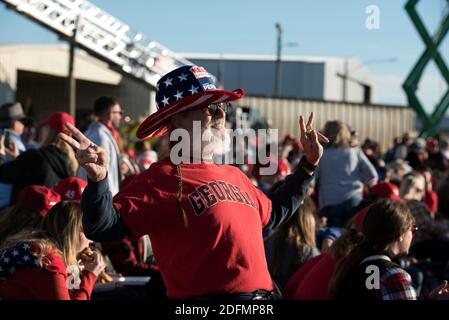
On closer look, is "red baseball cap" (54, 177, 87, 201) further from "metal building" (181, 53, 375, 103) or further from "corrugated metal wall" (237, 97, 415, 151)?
"metal building" (181, 53, 375, 103)

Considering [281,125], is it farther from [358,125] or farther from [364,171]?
[364,171]

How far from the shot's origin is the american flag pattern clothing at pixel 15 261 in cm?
361

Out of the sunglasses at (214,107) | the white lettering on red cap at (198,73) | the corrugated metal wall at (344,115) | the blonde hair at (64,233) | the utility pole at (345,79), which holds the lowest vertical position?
the blonde hair at (64,233)

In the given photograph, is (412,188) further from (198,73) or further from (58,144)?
(198,73)

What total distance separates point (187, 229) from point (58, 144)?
3.86 metres

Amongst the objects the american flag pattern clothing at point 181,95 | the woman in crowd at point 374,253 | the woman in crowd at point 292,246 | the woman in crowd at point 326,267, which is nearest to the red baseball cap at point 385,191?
the woman in crowd at point 292,246

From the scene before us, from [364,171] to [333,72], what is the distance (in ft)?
122

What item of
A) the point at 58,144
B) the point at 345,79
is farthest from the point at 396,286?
the point at 345,79

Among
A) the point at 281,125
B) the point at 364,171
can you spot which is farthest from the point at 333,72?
the point at 364,171

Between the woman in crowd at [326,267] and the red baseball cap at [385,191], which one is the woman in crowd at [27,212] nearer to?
the woman in crowd at [326,267]

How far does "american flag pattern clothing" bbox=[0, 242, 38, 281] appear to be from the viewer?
3.61 m

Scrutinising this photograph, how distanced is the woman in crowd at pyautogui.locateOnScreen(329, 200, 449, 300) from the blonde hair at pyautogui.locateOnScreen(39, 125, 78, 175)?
9.98 ft

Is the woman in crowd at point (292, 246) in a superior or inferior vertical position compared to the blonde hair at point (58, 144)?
inferior
